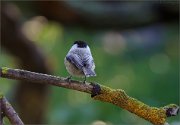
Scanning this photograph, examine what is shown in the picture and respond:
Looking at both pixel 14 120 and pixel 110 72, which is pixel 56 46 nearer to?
pixel 110 72

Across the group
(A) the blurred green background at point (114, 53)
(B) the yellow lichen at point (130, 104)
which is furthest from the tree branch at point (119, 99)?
(A) the blurred green background at point (114, 53)

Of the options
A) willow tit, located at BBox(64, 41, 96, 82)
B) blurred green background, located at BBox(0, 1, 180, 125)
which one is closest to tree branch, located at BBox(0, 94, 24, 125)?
willow tit, located at BBox(64, 41, 96, 82)

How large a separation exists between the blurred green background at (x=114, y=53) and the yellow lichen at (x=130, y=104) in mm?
1935

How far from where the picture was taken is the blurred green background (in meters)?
3.36

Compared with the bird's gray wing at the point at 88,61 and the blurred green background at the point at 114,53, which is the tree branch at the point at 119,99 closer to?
the bird's gray wing at the point at 88,61

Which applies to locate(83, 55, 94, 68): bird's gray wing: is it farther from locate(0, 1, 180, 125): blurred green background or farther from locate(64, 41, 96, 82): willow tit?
locate(0, 1, 180, 125): blurred green background

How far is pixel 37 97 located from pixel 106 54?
2.60 feet

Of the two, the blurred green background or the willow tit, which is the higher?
the blurred green background

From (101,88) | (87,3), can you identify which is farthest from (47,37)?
(101,88)

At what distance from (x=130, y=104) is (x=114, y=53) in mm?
3034

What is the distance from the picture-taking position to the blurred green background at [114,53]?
336 cm

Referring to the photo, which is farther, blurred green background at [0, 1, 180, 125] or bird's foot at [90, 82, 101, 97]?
blurred green background at [0, 1, 180, 125]

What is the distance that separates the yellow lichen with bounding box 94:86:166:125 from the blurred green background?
6.35ft

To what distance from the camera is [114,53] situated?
4.30 meters
